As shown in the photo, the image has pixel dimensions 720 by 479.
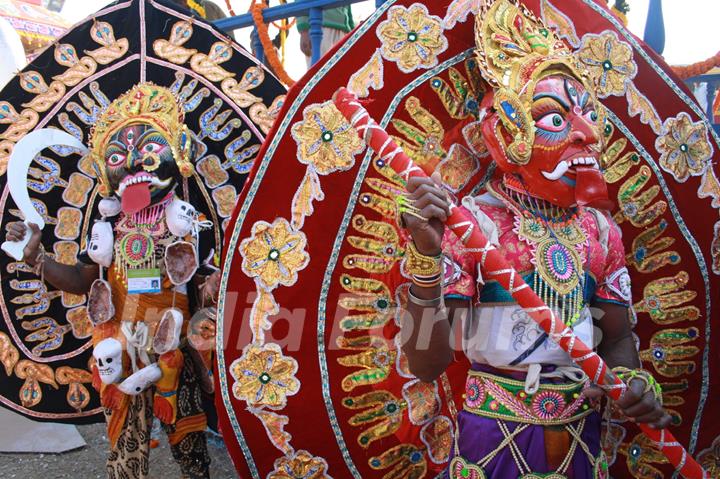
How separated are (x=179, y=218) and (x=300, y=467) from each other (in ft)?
3.87

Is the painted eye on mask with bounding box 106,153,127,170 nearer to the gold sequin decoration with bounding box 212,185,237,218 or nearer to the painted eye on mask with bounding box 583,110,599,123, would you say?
the gold sequin decoration with bounding box 212,185,237,218

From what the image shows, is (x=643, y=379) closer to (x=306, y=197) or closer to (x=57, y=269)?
(x=306, y=197)

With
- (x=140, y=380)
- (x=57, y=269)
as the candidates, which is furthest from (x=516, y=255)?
(x=57, y=269)

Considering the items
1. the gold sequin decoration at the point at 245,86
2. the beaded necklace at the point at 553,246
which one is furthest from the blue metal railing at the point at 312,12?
the beaded necklace at the point at 553,246

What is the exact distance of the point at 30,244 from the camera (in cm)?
311

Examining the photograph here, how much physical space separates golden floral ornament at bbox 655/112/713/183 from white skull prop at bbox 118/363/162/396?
2.17 metres

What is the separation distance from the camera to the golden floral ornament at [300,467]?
2463 mm

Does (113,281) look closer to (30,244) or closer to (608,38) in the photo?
(30,244)

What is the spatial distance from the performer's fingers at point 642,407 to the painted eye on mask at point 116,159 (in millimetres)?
2161

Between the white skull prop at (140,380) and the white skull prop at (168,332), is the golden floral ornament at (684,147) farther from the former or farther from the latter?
the white skull prop at (140,380)

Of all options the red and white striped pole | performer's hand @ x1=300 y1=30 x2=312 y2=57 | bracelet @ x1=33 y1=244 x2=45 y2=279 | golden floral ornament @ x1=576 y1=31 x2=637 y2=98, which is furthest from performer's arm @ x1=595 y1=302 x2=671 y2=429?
performer's hand @ x1=300 y1=30 x2=312 y2=57

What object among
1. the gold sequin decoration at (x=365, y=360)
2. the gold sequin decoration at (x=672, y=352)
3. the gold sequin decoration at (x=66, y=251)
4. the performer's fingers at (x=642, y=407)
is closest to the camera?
the performer's fingers at (x=642, y=407)

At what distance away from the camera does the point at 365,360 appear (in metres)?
2.46

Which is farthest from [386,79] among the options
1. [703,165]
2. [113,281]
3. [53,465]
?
[53,465]
